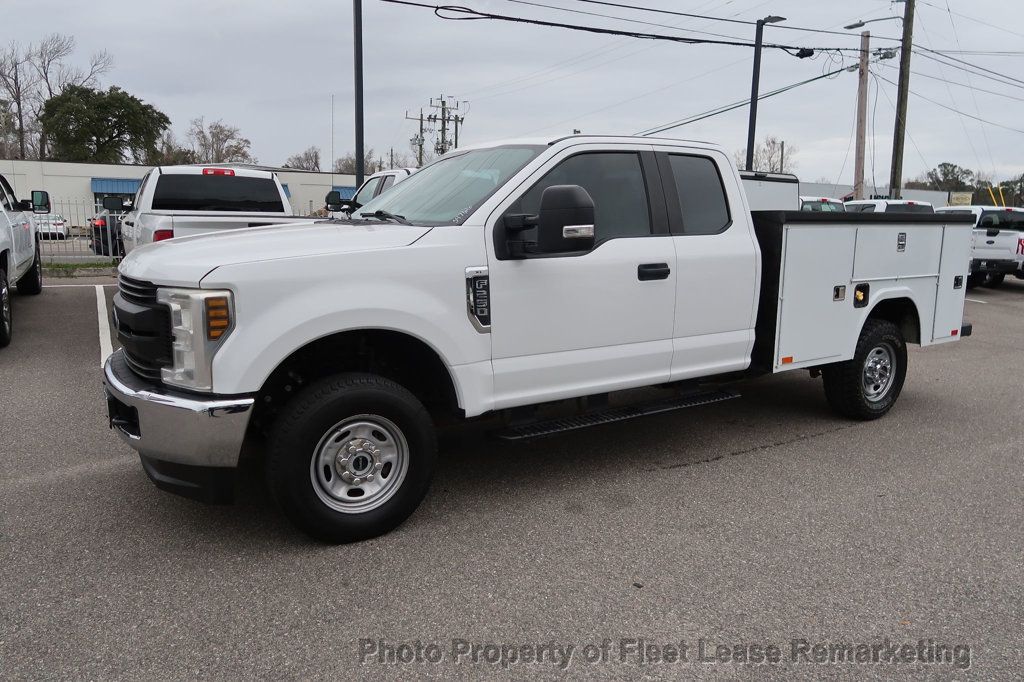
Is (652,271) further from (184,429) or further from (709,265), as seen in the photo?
(184,429)

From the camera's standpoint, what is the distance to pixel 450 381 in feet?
13.2

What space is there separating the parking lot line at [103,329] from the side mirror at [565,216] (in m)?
5.34

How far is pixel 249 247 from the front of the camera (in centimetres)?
359

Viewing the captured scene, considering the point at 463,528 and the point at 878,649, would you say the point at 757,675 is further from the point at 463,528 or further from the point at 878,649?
Result: the point at 463,528

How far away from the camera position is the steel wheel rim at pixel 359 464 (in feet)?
12.0

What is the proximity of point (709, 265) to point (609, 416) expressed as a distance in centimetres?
115

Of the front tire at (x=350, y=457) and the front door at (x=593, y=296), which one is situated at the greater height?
the front door at (x=593, y=296)

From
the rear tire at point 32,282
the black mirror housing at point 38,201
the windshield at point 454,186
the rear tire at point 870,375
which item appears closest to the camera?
the windshield at point 454,186

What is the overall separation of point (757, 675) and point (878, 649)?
0.55 metres

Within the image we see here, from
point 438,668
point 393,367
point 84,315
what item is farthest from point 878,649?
point 84,315

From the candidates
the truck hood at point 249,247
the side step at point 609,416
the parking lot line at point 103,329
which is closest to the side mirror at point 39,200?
Result: the parking lot line at point 103,329

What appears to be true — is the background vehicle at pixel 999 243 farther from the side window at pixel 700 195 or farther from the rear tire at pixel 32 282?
the rear tire at pixel 32 282

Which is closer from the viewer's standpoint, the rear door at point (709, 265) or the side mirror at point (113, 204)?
the rear door at point (709, 265)

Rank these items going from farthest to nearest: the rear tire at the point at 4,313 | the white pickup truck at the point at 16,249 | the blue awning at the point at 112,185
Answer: the blue awning at the point at 112,185
the white pickup truck at the point at 16,249
the rear tire at the point at 4,313
